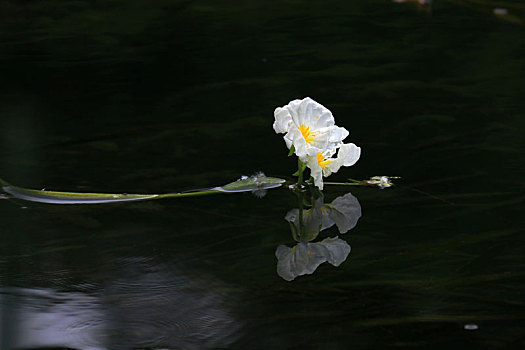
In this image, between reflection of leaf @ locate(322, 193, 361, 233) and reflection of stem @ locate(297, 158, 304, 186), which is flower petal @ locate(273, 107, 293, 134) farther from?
reflection of leaf @ locate(322, 193, 361, 233)

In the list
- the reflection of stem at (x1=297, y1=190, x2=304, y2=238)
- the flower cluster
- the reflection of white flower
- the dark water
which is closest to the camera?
the dark water

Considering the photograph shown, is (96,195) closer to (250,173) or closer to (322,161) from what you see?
(250,173)

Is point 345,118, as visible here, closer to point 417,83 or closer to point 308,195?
point 417,83

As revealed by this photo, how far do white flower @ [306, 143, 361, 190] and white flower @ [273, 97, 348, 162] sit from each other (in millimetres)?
14

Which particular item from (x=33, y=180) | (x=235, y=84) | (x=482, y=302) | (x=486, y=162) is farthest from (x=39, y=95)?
(x=482, y=302)

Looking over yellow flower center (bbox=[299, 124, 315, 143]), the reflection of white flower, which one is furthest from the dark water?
yellow flower center (bbox=[299, 124, 315, 143])

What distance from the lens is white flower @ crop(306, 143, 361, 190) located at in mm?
1610

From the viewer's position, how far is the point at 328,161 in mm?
1633

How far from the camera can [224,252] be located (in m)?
1.40

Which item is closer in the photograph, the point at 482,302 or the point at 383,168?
the point at 482,302

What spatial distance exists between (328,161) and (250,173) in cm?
21

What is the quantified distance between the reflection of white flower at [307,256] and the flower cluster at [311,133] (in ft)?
0.72

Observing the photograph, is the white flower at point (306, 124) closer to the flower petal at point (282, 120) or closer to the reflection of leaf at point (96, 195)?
the flower petal at point (282, 120)

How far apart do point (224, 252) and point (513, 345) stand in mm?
521
